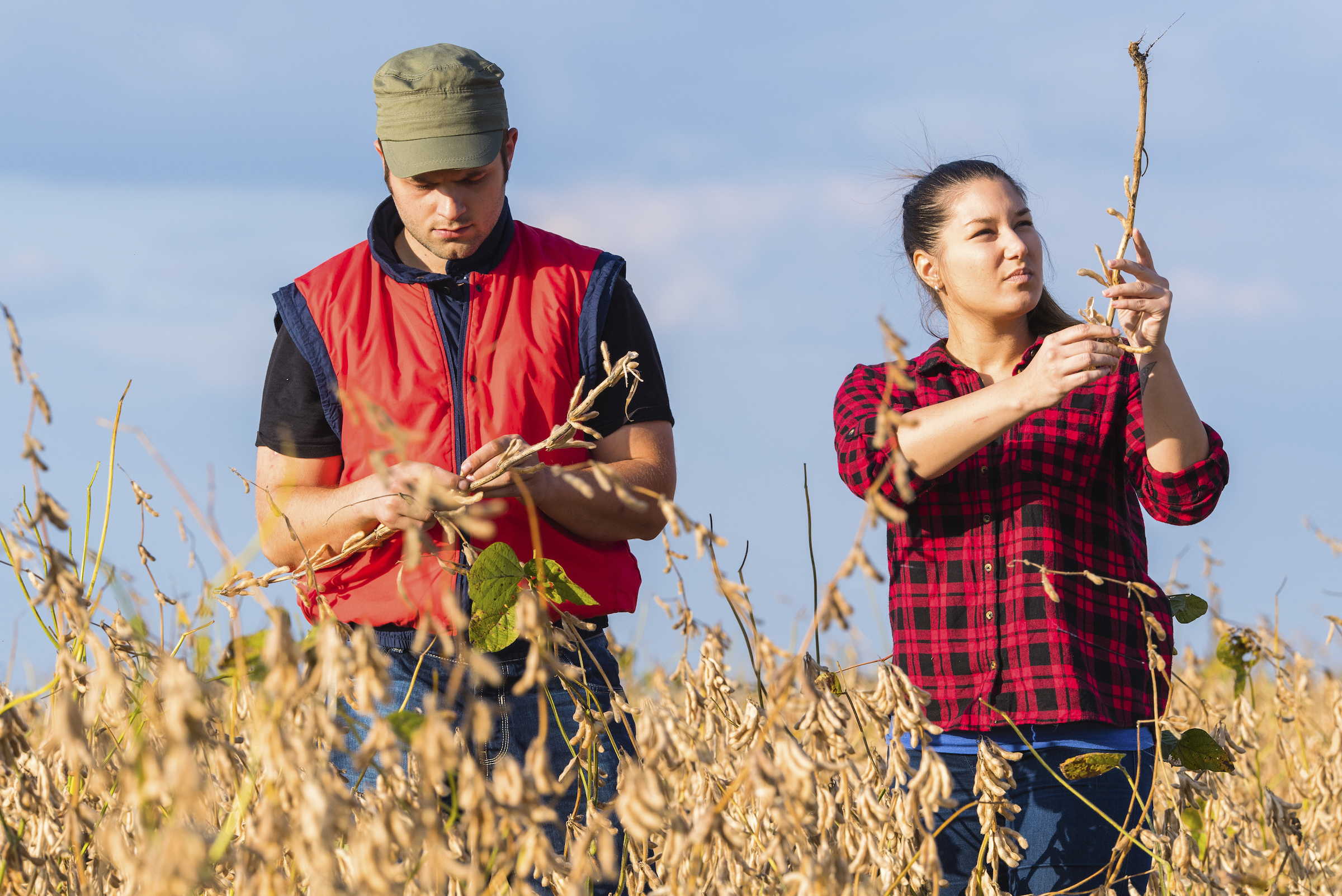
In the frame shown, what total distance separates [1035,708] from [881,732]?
31.3 inches

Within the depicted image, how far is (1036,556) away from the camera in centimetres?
215

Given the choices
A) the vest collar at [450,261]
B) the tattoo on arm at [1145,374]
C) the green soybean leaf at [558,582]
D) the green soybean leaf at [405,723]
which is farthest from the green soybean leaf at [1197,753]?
the vest collar at [450,261]

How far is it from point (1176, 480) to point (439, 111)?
59.0 inches

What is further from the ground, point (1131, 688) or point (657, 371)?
point (657, 371)

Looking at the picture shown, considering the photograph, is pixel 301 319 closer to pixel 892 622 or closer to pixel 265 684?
pixel 892 622

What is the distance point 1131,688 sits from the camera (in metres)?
2.16

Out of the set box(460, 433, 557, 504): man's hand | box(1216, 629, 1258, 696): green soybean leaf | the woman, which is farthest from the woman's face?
box(460, 433, 557, 504): man's hand

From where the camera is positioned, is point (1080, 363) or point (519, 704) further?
point (519, 704)

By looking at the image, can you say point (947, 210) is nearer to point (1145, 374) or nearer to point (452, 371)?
point (1145, 374)

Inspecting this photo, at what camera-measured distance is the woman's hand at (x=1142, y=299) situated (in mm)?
1937

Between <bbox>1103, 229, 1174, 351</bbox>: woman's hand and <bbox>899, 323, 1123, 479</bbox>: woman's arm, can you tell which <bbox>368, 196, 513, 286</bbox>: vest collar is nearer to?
<bbox>899, 323, 1123, 479</bbox>: woman's arm

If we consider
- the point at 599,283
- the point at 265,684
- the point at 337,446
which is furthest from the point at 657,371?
the point at 265,684

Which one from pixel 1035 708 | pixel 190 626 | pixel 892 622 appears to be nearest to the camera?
pixel 190 626

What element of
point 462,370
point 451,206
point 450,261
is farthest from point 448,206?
point 462,370
